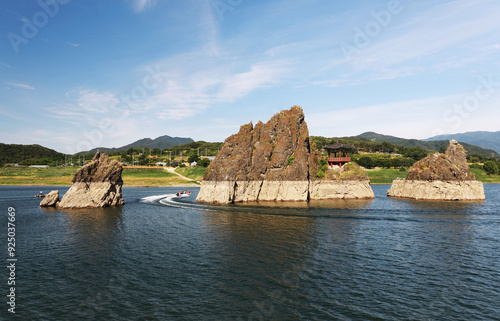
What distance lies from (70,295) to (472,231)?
56.7 meters

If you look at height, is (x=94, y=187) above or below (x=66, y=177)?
below

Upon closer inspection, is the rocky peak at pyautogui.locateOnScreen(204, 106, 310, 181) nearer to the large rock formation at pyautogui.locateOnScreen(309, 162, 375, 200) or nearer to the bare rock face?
the large rock formation at pyautogui.locateOnScreen(309, 162, 375, 200)

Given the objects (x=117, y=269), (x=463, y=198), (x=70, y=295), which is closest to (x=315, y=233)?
(x=117, y=269)

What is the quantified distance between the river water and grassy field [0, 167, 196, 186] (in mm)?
116190

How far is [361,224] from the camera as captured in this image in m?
52.6

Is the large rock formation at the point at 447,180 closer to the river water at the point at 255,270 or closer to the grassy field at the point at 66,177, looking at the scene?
the river water at the point at 255,270

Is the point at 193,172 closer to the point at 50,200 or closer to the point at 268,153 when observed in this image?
the point at 268,153

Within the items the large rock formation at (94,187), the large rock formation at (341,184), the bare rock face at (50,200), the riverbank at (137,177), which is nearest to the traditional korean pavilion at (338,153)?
the large rock formation at (341,184)

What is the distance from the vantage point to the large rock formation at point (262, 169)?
85.7 m

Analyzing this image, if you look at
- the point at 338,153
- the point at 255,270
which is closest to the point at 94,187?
the point at 255,270

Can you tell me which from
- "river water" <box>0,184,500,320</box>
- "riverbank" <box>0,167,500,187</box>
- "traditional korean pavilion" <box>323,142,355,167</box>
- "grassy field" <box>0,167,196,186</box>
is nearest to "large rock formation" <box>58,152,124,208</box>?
"river water" <box>0,184,500,320</box>

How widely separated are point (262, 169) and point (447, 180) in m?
61.1

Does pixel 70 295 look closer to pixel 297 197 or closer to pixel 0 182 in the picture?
pixel 297 197

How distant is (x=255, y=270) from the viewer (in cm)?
2967
